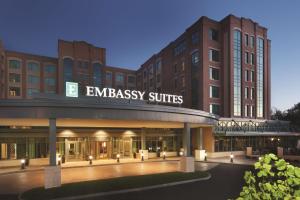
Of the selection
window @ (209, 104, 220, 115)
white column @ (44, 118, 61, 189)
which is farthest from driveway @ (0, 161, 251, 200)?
window @ (209, 104, 220, 115)

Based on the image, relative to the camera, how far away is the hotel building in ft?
A: 77.2

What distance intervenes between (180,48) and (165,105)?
49.5 ft

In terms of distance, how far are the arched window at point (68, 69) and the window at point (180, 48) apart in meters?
26.0

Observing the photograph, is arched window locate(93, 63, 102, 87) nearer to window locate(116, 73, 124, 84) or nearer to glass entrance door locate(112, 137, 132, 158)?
window locate(116, 73, 124, 84)

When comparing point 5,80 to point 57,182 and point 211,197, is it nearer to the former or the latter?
point 57,182

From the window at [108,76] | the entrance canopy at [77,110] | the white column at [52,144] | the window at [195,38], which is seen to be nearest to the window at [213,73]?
the window at [195,38]

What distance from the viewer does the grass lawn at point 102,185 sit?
18.3 m

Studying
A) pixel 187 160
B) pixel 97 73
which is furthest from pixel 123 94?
pixel 97 73

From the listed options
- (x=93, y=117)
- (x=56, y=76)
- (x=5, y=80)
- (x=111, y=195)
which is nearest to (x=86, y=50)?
(x=56, y=76)

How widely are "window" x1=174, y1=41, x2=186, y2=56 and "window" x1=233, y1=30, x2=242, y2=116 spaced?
10.9 metres

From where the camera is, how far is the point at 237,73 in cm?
5534

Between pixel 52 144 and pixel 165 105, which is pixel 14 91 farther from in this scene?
pixel 52 144

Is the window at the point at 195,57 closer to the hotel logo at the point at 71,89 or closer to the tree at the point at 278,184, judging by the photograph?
the hotel logo at the point at 71,89

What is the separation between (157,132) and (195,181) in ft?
83.2
